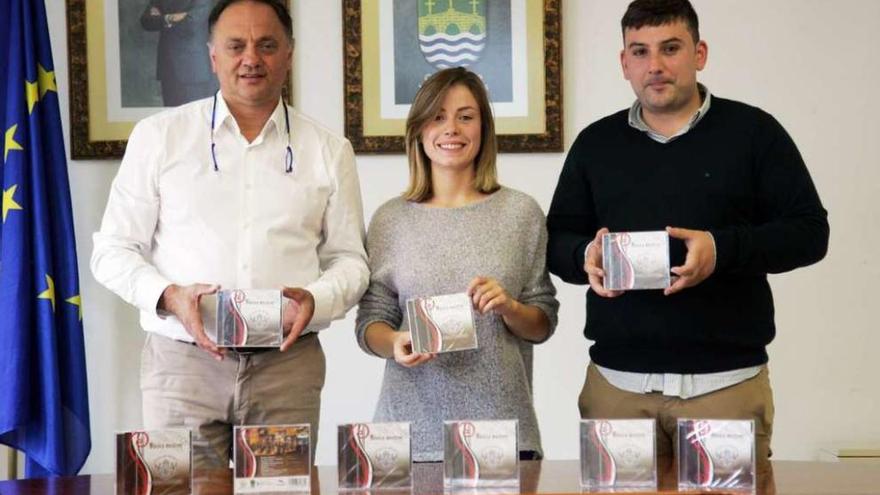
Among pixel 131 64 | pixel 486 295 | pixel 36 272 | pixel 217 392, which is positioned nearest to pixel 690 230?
pixel 486 295

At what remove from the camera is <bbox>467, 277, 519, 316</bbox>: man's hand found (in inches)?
97.0

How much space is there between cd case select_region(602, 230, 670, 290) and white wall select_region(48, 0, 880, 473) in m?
1.68

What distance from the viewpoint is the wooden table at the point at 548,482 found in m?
2.03

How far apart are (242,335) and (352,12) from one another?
1.94 meters

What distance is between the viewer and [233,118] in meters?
2.74

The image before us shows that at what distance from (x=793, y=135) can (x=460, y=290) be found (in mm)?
1951

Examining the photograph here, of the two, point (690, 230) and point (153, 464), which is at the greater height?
point (690, 230)

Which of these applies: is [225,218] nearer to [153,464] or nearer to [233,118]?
[233,118]

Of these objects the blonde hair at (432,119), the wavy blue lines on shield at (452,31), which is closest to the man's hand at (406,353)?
the blonde hair at (432,119)

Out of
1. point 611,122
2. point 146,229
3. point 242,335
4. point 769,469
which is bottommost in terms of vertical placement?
point 769,469

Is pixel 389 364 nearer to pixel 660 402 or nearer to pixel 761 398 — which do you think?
pixel 660 402

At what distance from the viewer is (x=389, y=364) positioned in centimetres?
267

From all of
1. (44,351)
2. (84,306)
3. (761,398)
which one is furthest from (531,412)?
(84,306)

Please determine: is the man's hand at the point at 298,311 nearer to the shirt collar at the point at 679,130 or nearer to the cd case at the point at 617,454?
the cd case at the point at 617,454
